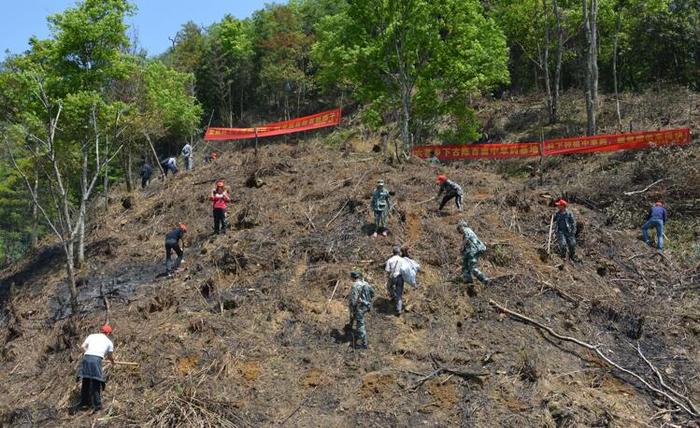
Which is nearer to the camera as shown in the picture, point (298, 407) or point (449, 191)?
point (298, 407)

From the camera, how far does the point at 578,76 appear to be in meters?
32.7

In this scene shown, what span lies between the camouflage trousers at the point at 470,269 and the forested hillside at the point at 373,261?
248 mm

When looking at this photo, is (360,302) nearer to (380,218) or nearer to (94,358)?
(380,218)

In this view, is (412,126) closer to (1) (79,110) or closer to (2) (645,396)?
(1) (79,110)

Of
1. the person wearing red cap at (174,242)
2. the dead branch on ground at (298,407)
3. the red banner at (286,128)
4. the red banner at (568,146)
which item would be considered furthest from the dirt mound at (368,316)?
the red banner at (286,128)

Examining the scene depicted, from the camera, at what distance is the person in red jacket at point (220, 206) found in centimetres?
1577

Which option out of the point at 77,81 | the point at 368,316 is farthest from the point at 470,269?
the point at 77,81

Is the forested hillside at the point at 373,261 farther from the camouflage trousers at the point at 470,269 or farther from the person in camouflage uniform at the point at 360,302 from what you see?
the person in camouflage uniform at the point at 360,302

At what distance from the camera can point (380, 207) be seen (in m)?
14.5

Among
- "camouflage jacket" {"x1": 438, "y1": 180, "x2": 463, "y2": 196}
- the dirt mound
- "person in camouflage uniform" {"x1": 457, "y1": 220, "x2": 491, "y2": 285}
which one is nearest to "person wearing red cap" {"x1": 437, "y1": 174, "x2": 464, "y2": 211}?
"camouflage jacket" {"x1": 438, "y1": 180, "x2": 463, "y2": 196}

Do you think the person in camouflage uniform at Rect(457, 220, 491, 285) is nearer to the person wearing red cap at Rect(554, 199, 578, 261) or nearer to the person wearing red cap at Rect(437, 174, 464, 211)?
the person wearing red cap at Rect(554, 199, 578, 261)

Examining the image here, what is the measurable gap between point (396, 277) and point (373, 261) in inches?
81.9

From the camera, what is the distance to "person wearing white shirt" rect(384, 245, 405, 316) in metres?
11.8

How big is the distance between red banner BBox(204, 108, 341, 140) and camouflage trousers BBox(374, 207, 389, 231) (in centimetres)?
956
